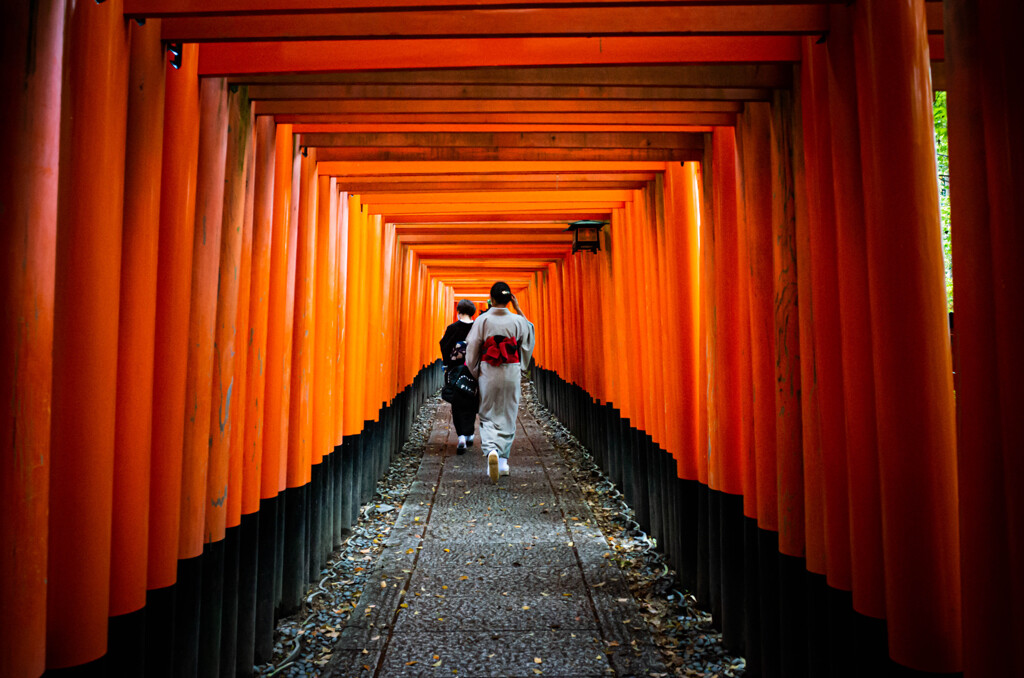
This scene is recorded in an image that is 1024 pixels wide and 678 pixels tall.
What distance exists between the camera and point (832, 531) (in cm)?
217

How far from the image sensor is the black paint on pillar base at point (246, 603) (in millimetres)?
2918

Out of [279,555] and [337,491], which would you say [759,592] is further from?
[337,491]

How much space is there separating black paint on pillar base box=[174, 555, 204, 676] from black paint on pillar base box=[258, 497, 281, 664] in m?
0.73

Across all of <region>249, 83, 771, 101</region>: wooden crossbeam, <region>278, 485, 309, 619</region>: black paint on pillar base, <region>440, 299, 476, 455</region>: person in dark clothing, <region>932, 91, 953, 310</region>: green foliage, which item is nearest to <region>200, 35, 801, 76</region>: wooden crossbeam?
<region>249, 83, 771, 101</region>: wooden crossbeam

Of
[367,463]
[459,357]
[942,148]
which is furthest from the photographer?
[459,357]

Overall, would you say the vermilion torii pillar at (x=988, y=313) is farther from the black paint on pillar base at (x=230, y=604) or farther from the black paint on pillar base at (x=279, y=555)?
the black paint on pillar base at (x=279, y=555)

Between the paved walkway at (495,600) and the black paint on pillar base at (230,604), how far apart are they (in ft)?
1.62

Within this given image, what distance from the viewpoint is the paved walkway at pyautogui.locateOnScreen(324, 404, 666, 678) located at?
3.08 meters

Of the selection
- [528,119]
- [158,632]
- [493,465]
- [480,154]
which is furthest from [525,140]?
[493,465]

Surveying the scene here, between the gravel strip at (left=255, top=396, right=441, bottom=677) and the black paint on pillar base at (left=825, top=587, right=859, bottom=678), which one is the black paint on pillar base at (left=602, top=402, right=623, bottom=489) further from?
the black paint on pillar base at (left=825, top=587, right=859, bottom=678)

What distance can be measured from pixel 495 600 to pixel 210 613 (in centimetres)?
172

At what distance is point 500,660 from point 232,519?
1.45m

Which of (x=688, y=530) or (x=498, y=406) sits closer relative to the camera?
(x=688, y=530)

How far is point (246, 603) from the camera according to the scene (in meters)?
2.94
